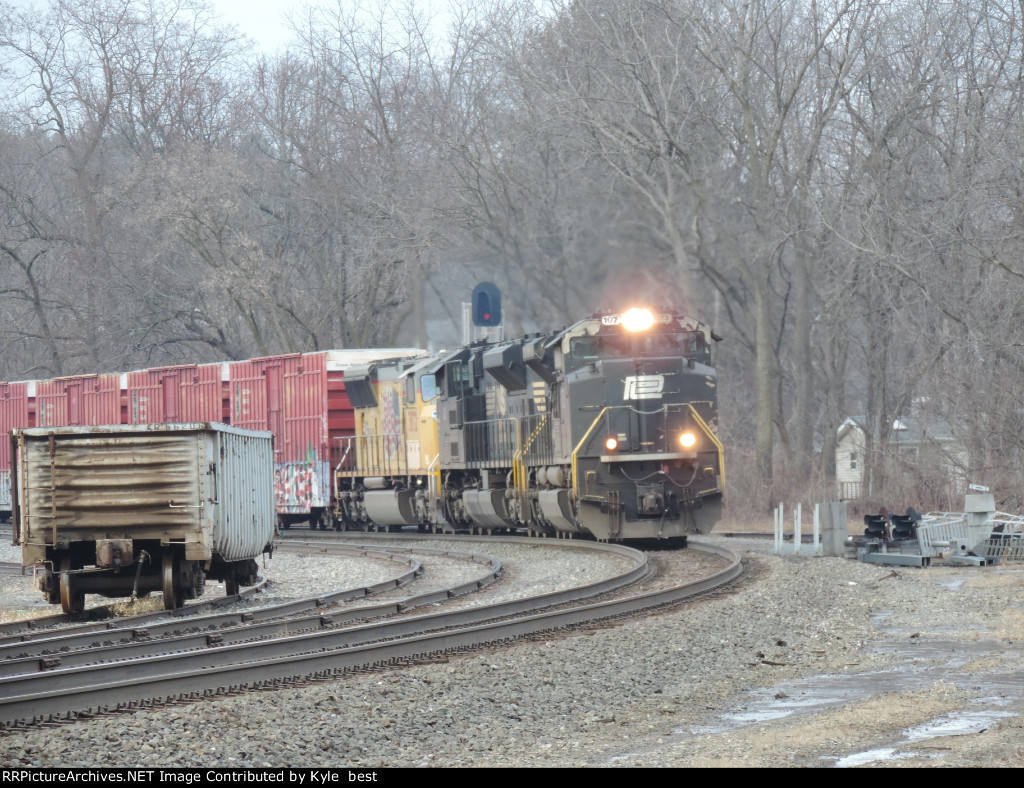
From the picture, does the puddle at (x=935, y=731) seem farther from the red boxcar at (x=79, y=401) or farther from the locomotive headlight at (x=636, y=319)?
the red boxcar at (x=79, y=401)

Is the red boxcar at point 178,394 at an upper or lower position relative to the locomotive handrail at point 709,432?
upper

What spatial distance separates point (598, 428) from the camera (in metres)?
19.1

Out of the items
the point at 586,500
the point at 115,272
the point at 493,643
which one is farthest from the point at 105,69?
the point at 493,643

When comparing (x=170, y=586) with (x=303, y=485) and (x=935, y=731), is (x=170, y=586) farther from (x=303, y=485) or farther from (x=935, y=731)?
(x=303, y=485)

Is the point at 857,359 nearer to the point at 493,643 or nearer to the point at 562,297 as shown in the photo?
the point at 562,297

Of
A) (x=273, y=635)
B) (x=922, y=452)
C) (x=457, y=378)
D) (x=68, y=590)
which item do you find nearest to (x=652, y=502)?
(x=457, y=378)

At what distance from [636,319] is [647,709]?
1172 cm

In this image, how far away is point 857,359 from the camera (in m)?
40.3

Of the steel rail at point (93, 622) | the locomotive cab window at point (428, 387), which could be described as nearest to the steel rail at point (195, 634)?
the steel rail at point (93, 622)

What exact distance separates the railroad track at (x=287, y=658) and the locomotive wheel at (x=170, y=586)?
7.72ft

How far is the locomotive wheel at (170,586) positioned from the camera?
13.1m

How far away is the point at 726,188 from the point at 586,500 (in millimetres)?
16872

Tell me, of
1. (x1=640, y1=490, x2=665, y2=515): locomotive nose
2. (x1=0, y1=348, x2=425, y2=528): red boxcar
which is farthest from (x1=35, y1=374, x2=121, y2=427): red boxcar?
(x1=640, y1=490, x2=665, y2=515): locomotive nose

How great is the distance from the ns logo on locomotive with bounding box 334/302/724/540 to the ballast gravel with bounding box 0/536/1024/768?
23.2 feet
